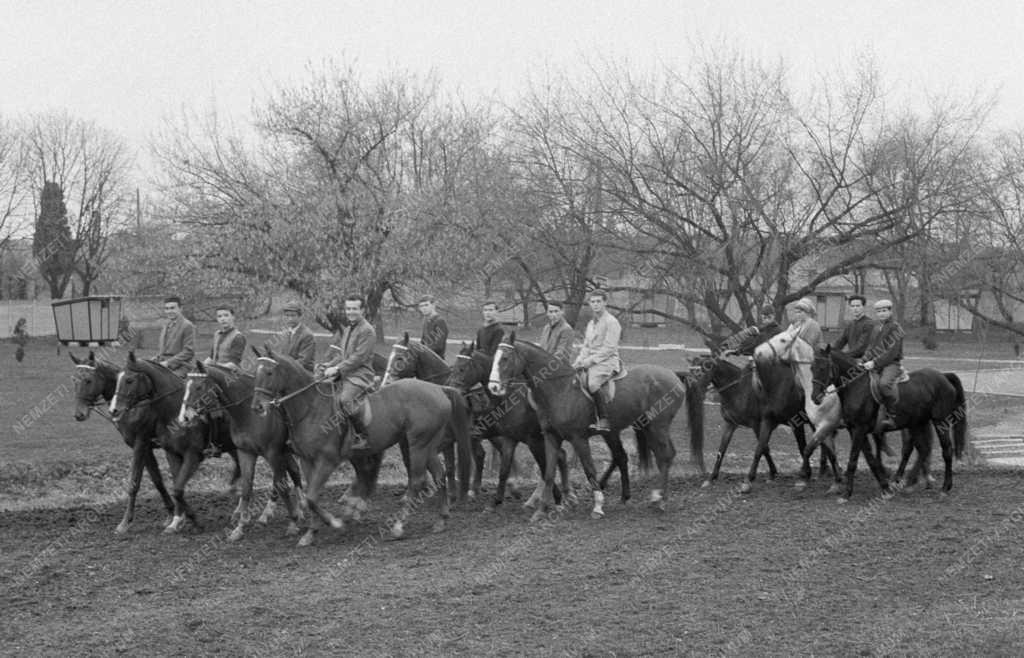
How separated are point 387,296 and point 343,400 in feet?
68.8

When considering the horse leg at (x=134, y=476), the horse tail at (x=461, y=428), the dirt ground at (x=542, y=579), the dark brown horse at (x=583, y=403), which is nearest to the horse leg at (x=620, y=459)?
the dark brown horse at (x=583, y=403)

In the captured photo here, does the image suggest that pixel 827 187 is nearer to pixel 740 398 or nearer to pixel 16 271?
pixel 740 398

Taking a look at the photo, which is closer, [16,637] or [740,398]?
[16,637]

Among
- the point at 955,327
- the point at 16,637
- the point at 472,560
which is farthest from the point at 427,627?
the point at 955,327

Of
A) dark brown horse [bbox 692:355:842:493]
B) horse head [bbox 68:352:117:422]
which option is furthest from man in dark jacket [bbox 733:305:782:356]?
horse head [bbox 68:352:117:422]

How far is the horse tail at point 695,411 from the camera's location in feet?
47.4

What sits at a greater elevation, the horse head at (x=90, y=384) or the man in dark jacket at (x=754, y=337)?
the man in dark jacket at (x=754, y=337)

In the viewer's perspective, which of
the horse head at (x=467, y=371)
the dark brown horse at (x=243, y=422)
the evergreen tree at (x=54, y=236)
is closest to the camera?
the dark brown horse at (x=243, y=422)

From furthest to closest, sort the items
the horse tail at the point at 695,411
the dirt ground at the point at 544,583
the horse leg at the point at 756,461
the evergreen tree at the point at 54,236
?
1. the evergreen tree at the point at 54,236
2. the horse tail at the point at 695,411
3. the horse leg at the point at 756,461
4. the dirt ground at the point at 544,583

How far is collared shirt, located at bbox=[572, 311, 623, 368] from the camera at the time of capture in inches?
479

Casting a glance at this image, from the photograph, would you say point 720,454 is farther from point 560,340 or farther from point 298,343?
point 298,343

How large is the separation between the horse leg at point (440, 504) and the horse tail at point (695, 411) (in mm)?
3723

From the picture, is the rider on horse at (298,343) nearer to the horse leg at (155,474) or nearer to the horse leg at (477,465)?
the horse leg at (155,474)

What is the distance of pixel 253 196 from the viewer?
92.1ft
